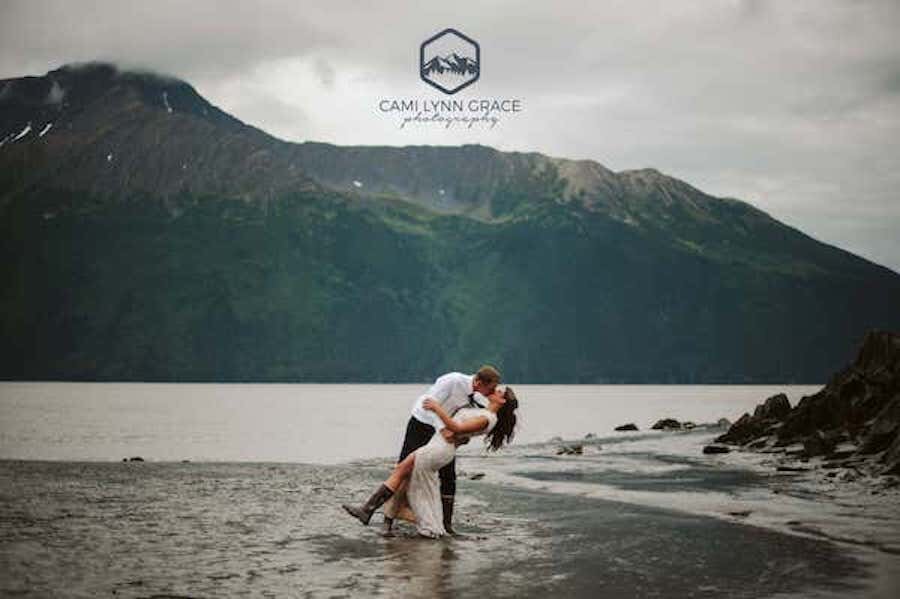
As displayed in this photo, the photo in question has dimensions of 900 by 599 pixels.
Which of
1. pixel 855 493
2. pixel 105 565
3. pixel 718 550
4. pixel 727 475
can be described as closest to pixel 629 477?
pixel 727 475

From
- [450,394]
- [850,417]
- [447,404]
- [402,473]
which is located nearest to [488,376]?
[450,394]

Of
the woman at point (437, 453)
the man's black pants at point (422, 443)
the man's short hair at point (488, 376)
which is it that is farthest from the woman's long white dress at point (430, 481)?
the man's short hair at point (488, 376)

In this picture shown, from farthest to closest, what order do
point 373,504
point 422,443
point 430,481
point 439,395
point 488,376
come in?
1. point 422,443
2. point 373,504
3. point 430,481
4. point 439,395
5. point 488,376

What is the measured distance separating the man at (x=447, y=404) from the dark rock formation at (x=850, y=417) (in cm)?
2037

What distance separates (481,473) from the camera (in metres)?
30.7

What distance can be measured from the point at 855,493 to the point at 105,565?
1830 cm

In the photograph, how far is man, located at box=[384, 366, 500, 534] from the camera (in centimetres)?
1447

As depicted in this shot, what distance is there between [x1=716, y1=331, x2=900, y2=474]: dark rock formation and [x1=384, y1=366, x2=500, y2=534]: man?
66.8 ft

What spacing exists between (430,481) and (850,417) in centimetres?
2852

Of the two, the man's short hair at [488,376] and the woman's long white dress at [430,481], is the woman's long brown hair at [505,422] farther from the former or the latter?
the man's short hair at [488,376]

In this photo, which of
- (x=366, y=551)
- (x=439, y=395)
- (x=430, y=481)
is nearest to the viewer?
(x=366, y=551)

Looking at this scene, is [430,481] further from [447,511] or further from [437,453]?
[447,511]

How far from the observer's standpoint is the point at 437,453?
14.9 metres

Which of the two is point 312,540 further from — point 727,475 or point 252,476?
point 727,475
